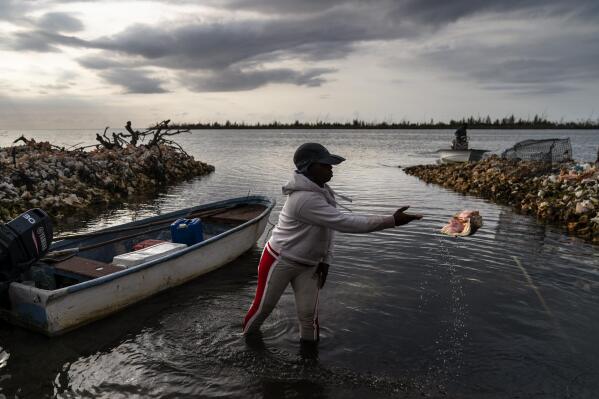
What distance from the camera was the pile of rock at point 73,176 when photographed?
15219 millimetres

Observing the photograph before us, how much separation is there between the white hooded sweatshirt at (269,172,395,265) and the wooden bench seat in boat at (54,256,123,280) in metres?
3.42

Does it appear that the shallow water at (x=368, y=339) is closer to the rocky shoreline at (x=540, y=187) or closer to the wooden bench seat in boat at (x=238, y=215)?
the wooden bench seat in boat at (x=238, y=215)

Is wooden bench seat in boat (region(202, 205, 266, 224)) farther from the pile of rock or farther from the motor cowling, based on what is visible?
the pile of rock

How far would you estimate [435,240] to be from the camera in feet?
38.5

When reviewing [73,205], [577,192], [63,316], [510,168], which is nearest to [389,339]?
[63,316]

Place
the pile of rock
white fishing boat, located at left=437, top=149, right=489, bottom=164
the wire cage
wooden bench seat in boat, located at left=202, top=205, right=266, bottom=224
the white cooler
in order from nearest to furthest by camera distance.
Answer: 1. the white cooler
2. wooden bench seat in boat, located at left=202, top=205, right=266, bottom=224
3. the pile of rock
4. the wire cage
5. white fishing boat, located at left=437, top=149, right=489, bottom=164

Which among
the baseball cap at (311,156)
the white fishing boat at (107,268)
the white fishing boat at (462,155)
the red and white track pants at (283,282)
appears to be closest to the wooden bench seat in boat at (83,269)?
the white fishing boat at (107,268)

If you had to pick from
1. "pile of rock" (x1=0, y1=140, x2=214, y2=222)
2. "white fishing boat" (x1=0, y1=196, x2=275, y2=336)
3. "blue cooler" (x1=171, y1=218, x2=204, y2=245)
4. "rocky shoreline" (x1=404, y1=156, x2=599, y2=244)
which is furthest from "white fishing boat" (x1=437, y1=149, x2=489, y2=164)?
"blue cooler" (x1=171, y1=218, x2=204, y2=245)

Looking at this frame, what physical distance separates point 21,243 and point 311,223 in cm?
427

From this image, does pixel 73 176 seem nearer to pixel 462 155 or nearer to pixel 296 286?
pixel 296 286

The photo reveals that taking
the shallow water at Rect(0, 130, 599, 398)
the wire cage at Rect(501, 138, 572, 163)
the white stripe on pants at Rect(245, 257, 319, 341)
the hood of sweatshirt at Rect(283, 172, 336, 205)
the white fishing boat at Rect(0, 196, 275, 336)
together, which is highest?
the hood of sweatshirt at Rect(283, 172, 336, 205)

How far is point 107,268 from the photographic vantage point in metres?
7.23

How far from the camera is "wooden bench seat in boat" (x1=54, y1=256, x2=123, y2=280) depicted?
7.02 m

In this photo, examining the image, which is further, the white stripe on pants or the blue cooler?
the blue cooler
